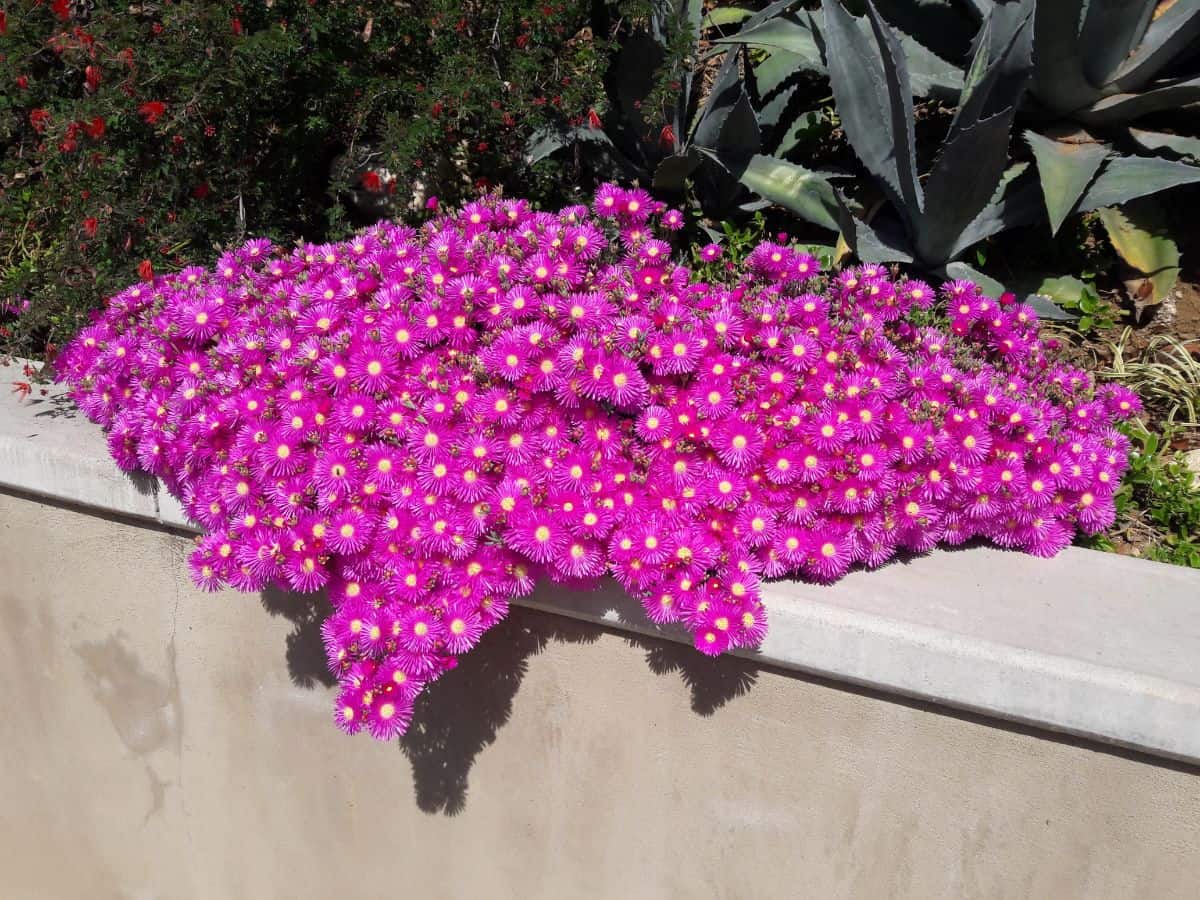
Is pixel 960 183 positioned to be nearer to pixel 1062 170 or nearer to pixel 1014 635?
pixel 1062 170

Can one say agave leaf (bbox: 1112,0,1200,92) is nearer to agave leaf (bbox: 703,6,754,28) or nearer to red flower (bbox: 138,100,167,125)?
agave leaf (bbox: 703,6,754,28)

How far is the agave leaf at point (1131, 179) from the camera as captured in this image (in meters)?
2.21

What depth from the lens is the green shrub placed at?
86.8 inches

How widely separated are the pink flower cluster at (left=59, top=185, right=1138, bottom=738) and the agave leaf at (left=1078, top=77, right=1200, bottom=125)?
89 cm

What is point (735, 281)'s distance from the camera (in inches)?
89.0

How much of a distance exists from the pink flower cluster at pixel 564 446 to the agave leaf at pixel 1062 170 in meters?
0.44

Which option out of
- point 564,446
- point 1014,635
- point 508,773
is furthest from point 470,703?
point 1014,635

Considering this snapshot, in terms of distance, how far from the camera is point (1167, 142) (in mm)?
2418

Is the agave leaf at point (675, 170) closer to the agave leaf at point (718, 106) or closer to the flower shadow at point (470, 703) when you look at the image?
the agave leaf at point (718, 106)

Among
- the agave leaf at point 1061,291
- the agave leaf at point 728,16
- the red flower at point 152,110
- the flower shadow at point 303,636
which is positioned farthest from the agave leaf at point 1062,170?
the red flower at point 152,110

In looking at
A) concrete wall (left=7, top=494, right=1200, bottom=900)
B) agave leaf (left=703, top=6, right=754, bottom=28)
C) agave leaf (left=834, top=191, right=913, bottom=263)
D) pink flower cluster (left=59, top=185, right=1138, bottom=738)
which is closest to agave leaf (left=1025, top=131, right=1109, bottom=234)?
agave leaf (left=834, top=191, right=913, bottom=263)

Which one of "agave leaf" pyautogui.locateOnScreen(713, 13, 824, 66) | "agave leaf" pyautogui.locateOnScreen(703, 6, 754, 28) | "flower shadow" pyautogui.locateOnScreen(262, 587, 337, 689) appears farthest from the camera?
"agave leaf" pyautogui.locateOnScreen(703, 6, 754, 28)

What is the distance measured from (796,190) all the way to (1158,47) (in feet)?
3.05

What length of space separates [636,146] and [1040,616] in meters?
1.65
